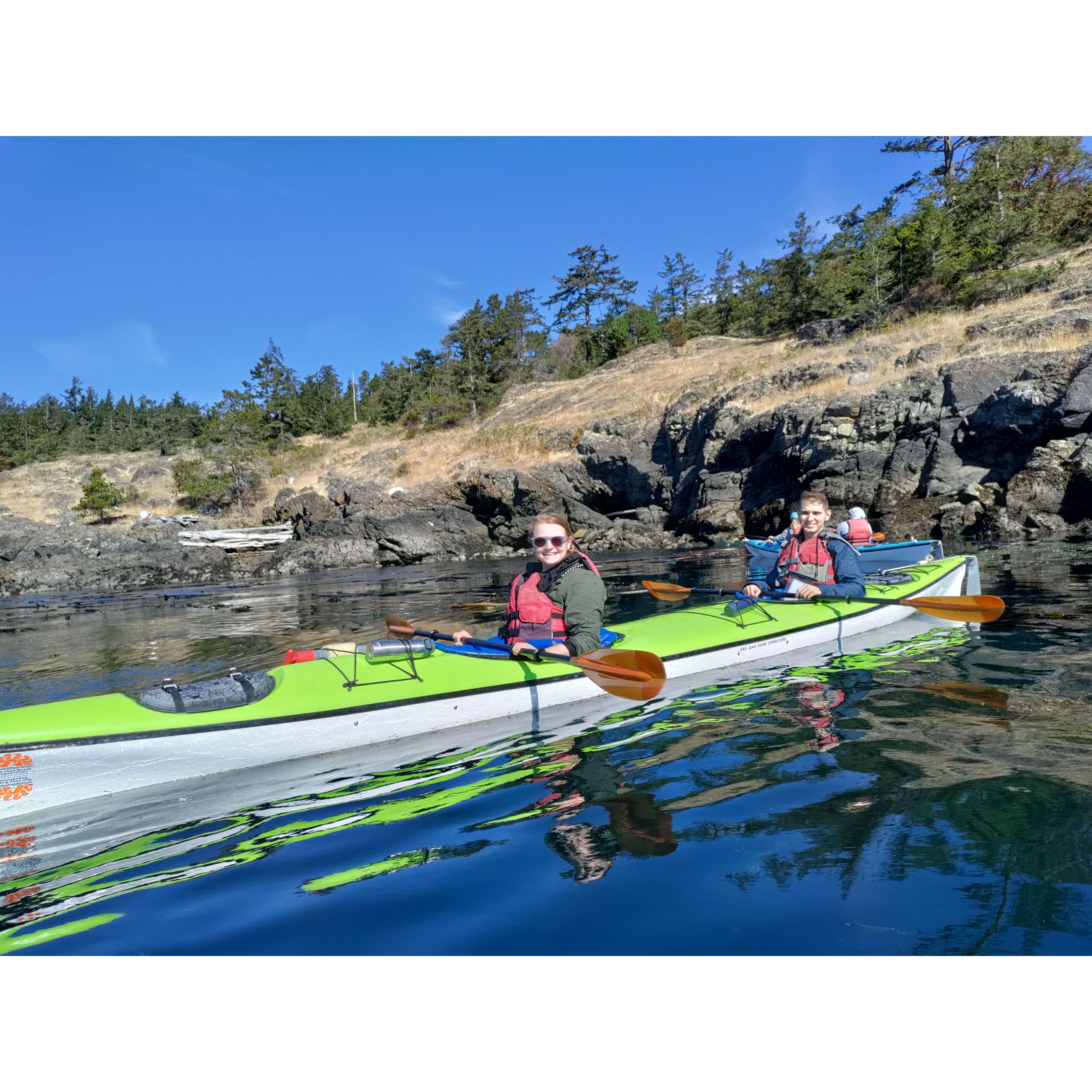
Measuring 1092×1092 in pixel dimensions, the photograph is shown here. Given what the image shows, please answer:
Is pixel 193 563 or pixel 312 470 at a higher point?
pixel 312 470

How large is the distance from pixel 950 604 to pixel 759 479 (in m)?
16.3

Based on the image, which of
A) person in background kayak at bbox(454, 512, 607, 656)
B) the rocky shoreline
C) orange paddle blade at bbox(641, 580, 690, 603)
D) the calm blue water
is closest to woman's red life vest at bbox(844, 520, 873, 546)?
orange paddle blade at bbox(641, 580, 690, 603)

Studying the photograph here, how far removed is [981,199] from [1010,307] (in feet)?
21.3

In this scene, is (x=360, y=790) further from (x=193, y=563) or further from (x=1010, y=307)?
(x=1010, y=307)

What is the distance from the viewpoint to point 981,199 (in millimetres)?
27016

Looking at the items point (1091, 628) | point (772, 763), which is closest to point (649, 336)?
point (1091, 628)

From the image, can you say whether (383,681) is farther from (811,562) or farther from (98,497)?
(98,497)

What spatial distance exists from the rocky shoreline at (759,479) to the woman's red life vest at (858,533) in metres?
5.63

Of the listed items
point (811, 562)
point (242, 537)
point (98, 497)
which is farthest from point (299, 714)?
point (98, 497)

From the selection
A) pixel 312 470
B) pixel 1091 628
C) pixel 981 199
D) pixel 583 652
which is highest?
pixel 981 199

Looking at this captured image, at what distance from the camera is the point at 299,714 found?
13.7 ft

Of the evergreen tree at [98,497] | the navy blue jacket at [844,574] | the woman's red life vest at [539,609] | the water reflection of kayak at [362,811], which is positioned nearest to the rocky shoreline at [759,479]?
the evergreen tree at [98,497]

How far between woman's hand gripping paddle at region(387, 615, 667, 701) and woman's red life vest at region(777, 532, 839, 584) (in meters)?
3.34

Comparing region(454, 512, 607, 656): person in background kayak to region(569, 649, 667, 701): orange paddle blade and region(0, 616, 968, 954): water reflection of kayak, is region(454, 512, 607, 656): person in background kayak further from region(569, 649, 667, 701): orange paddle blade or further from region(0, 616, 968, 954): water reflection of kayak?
region(0, 616, 968, 954): water reflection of kayak
